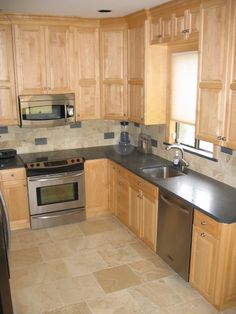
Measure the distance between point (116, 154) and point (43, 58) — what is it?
1603 mm

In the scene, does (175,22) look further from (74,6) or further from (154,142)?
(154,142)

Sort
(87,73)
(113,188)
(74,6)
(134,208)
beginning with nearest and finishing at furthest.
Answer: (74,6)
(134,208)
(87,73)
(113,188)

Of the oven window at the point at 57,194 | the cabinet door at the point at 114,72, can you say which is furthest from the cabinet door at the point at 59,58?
the oven window at the point at 57,194

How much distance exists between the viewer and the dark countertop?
283 cm

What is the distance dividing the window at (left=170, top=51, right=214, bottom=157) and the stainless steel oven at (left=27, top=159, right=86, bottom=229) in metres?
1.40

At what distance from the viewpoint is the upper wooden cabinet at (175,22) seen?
10.5ft

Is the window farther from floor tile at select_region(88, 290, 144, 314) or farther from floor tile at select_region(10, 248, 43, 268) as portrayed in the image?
floor tile at select_region(10, 248, 43, 268)

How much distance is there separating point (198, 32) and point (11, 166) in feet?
8.80

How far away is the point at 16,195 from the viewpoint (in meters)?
4.30

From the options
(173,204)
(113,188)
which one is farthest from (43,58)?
(173,204)

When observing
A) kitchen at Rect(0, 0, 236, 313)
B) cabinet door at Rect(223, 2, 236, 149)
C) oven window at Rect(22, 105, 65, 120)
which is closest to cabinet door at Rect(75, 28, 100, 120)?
kitchen at Rect(0, 0, 236, 313)

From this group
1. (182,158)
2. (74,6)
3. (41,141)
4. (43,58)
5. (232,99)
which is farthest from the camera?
(41,141)

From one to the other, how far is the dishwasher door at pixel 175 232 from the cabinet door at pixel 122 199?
81cm

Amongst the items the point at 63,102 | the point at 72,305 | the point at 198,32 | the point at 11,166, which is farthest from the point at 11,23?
the point at 72,305
